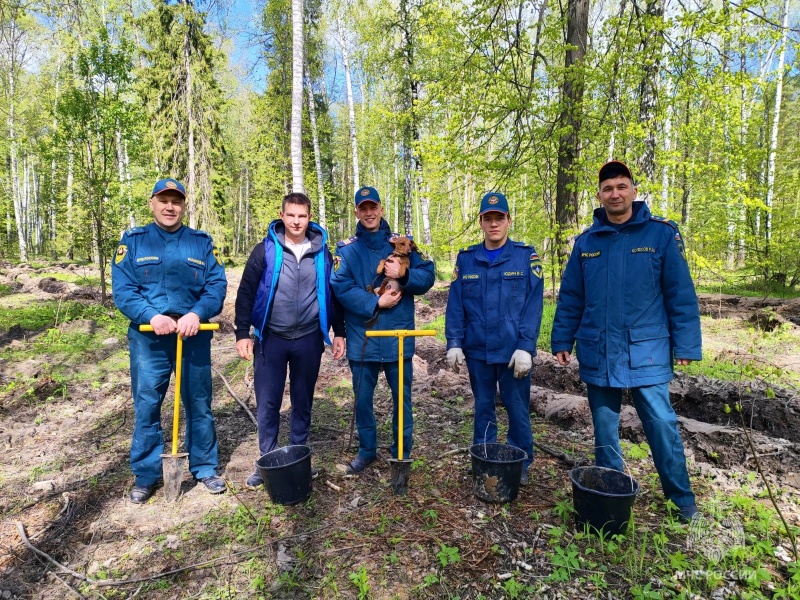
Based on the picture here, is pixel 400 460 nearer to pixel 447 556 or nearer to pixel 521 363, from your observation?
pixel 447 556

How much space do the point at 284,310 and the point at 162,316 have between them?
843 mm

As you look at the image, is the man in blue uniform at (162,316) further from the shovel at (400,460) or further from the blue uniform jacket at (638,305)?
the blue uniform jacket at (638,305)

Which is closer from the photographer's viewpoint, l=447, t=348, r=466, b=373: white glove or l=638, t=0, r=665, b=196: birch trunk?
l=447, t=348, r=466, b=373: white glove

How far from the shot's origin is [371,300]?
3291 millimetres

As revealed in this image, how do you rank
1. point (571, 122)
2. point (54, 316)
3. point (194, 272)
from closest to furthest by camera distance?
point (194, 272) < point (571, 122) < point (54, 316)

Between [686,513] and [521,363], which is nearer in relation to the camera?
[686,513]

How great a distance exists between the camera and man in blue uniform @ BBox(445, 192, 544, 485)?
10.3 ft

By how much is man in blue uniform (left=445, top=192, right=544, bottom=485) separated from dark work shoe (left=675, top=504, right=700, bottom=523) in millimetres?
1002

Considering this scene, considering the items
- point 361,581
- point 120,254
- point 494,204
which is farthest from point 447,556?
point 120,254

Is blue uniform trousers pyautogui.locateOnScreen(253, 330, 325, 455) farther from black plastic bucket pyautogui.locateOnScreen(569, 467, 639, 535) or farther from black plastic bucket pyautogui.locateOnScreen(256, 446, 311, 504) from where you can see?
black plastic bucket pyautogui.locateOnScreen(569, 467, 639, 535)

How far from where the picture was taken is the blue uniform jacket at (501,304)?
314 centimetres

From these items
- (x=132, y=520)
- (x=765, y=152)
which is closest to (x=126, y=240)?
(x=132, y=520)

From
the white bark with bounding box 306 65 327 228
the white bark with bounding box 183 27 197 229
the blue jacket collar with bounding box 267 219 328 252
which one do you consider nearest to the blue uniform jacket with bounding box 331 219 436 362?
the blue jacket collar with bounding box 267 219 328 252

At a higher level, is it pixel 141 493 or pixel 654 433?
pixel 654 433
